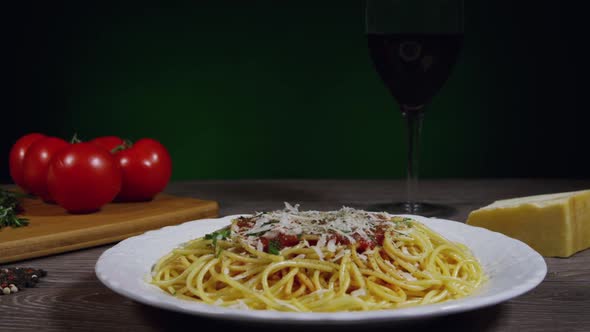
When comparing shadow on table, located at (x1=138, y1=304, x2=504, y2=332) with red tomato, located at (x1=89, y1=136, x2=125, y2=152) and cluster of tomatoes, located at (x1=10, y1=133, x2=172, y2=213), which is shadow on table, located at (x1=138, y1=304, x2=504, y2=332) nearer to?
cluster of tomatoes, located at (x1=10, y1=133, x2=172, y2=213)

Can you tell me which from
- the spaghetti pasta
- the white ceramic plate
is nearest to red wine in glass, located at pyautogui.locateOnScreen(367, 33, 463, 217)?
the white ceramic plate

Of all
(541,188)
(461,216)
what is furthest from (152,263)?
(541,188)

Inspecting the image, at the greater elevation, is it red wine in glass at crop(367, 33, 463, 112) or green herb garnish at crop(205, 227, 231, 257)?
red wine in glass at crop(367, 33, 463, 112)

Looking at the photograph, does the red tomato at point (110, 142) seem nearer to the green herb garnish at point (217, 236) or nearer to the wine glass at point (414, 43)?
the wine glass at point (414, 43)

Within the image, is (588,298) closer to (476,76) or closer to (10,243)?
(10,243)

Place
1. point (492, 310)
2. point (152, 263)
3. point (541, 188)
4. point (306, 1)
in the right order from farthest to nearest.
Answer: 1. point (306, 1)
2. point (541, 188)
3. point (152, 263)
4. point (492, 310)

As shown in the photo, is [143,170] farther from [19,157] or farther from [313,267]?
[313,267]

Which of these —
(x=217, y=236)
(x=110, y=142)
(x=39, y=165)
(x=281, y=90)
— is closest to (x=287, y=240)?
(x=217, y=236)

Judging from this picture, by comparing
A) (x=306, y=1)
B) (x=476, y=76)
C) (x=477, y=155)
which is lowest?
(x=477, y=155)
